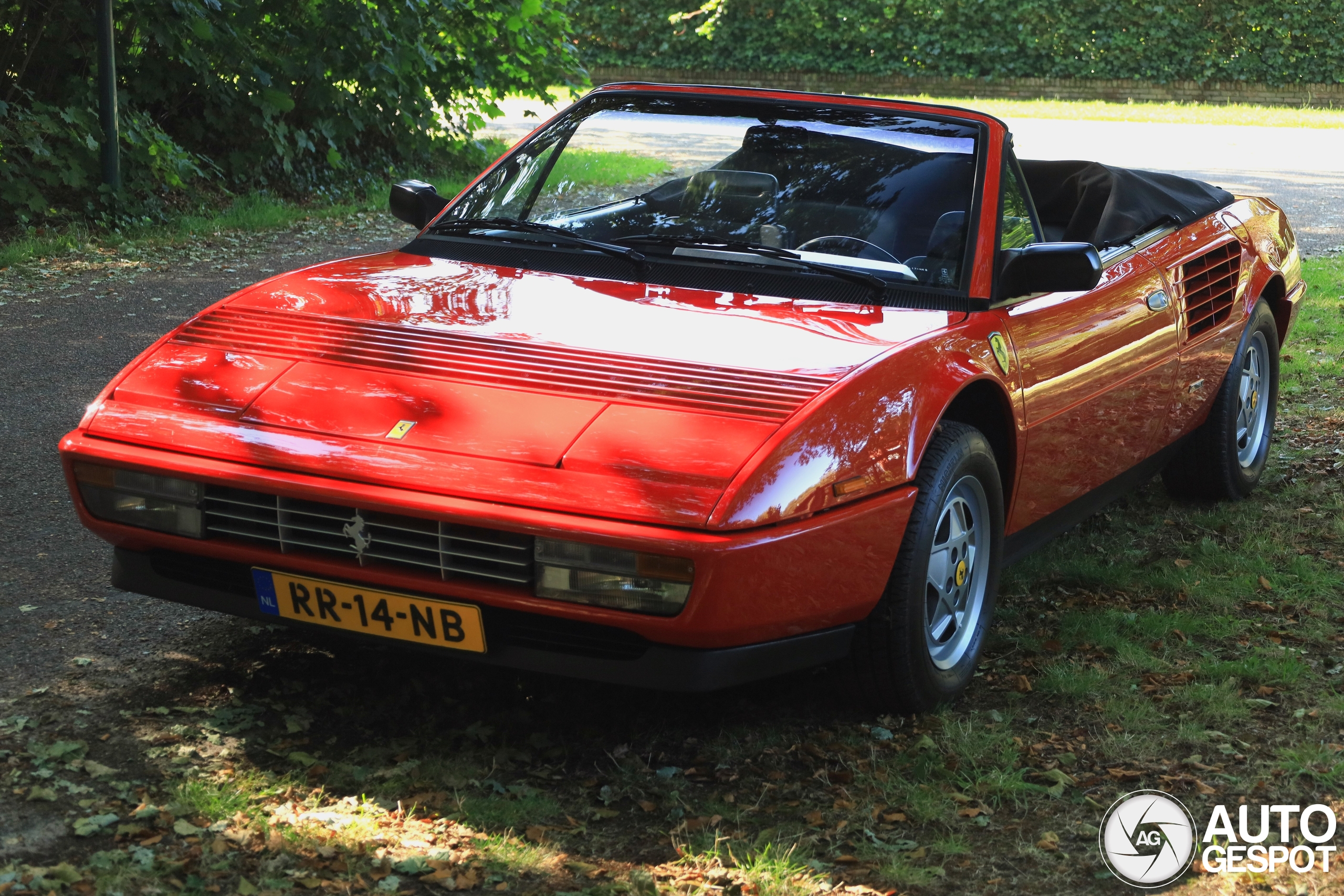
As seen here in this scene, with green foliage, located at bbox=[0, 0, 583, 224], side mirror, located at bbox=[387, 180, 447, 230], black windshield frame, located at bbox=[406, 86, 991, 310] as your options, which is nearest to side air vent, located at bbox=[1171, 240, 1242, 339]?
black windshield frame, located at bbox=[406, 86, 991, 310]

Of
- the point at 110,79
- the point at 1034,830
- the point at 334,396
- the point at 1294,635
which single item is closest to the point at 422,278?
the point at 334,396

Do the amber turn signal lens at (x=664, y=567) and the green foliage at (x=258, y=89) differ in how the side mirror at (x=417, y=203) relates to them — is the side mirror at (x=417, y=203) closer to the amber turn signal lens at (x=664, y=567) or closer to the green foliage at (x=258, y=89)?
the amber turn signal lens at (x=664, y=567)

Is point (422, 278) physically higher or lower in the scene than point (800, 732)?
higher

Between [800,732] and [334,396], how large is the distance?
52.2 inches

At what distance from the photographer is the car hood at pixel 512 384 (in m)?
2.71

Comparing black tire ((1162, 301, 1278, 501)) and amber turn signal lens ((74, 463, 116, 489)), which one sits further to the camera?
black tire ((1162, 301, 1278, 501))

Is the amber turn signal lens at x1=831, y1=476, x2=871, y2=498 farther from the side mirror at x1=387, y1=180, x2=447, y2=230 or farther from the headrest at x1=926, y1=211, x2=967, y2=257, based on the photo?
the side mirror at x1=387, y1=180, x2=447, y2=230

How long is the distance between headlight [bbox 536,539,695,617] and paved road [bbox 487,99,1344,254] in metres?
9.57

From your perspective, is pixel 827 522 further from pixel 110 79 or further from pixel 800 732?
pixel 110 79

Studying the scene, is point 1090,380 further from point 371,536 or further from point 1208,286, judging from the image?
point 371,536

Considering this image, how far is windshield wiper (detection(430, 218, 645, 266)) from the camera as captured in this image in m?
3.75

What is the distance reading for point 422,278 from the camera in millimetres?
3705

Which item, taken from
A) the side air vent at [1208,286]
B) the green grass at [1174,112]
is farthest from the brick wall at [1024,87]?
the side air vent at [1208,286]

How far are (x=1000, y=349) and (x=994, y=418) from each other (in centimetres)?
19
